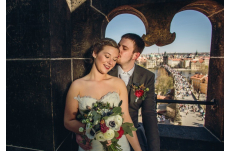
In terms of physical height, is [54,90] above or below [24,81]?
below

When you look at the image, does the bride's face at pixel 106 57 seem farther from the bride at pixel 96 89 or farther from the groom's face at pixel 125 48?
the groom's face at pixel 125 48

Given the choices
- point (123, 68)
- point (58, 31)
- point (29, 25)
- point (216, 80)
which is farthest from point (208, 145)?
point (29, 25)

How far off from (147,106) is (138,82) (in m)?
0.47

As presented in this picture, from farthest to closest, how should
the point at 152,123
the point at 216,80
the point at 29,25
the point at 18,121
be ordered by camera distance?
1. the point at 216,80
2. the point at 152,123
3. the point at 18,121
4. the point at 29,25

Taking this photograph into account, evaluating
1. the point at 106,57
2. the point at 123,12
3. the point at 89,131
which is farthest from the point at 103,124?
the point at 123,12

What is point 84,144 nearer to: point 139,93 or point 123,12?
point 139,93

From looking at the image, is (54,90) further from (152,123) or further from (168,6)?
(168,6)

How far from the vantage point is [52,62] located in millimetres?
2098

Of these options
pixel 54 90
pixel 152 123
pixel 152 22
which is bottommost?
pixel 152 123

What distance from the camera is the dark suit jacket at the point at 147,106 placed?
2510mm

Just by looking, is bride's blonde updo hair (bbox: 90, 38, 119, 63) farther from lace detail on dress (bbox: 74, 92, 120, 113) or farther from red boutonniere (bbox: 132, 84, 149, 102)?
red boutonniere (bbox: 132, 84, 149, 102)

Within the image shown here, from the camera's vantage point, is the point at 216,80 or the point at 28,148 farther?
the point at 216,80

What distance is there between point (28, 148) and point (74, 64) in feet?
5.12

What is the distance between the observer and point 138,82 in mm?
2650
